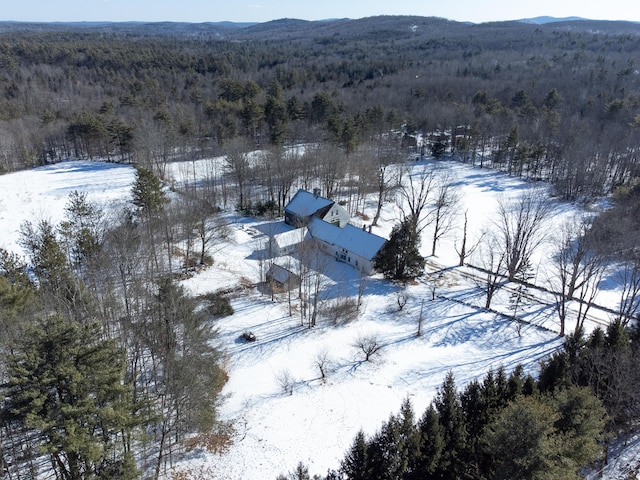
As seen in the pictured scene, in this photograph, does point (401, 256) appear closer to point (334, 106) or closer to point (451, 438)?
point (451, 438)

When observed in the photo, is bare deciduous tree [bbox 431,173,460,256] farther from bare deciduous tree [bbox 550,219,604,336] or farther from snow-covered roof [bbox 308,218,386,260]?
bare deciduous tree [bbox 550,219,604,336]

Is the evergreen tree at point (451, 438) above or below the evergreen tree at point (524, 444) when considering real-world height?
below

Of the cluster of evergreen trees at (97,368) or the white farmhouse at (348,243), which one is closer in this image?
the cluster of evergreen trees at (97,368)

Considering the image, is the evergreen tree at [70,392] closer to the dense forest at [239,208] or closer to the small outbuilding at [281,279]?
the dense forest at [239,208]

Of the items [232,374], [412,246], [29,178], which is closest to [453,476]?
[232,374]

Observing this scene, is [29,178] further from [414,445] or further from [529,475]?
[529,475]

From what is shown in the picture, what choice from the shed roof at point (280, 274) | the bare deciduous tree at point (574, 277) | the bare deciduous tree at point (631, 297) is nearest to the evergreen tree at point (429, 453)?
the bare deciduous tree at point (631, 297)

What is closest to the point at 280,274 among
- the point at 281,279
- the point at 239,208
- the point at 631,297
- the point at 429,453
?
the point at 281,279
